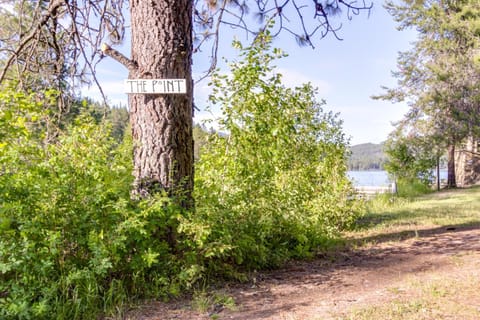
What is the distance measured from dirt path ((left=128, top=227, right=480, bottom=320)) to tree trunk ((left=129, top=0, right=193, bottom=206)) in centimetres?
92

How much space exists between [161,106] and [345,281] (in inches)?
83.6

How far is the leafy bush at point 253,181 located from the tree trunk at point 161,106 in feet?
1.02

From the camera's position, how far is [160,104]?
3109 millimetres

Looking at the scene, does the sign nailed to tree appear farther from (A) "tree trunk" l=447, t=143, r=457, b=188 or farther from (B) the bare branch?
(A) "tree trunk" l=447, t=143, r=457, b=188

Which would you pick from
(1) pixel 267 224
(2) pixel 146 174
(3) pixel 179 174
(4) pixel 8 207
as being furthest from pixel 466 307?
(4) pixel 8 207

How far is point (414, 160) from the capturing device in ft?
46.7

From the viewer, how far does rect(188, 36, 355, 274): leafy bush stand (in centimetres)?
304

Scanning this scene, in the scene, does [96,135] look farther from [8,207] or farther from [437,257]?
[437,257]

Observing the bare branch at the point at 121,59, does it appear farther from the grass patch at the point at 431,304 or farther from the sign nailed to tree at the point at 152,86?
the grass patch at the point at 431,304

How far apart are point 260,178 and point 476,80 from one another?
41.1 ft

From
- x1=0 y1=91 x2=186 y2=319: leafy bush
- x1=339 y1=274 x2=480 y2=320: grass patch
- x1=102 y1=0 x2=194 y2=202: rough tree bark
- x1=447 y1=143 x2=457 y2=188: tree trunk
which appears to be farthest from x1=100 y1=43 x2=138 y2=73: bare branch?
x1=447 y1=143 x2=457 y2=188: tree trunk

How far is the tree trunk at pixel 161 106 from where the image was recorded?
10.0ft

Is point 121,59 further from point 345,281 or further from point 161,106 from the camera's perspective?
point 345,281

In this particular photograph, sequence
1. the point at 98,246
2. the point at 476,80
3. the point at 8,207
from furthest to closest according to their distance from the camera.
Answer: the point at 476,80, the point at 98,246, the point at 8,207
